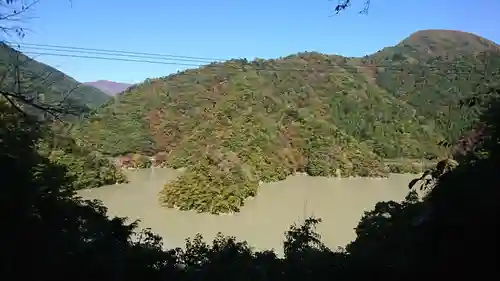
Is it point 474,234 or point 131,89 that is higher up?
point 131,89

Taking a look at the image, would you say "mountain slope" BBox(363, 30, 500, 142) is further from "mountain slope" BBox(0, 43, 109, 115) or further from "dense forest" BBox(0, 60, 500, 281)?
"mountain slope" BBox(0, 43, 109, 115)

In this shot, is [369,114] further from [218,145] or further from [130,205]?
[130,205]

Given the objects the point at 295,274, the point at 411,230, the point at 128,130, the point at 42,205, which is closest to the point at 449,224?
the point at 411,230

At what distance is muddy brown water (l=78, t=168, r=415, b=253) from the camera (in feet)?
44.2

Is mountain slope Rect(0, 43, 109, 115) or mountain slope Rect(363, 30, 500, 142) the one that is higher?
mountain slope Rect(363, 30, 500, 142)

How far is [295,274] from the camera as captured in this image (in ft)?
14.8

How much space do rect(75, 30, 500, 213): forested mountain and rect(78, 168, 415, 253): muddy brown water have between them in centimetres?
68

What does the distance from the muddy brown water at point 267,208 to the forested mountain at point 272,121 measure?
0.68 meters

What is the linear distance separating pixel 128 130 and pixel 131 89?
6783mm

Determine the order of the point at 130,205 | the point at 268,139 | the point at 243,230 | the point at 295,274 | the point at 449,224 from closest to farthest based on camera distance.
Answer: the point at 449,224 → the point at 295,274 → the point at 243,230 → the point at 130,205 → the point at 268,139

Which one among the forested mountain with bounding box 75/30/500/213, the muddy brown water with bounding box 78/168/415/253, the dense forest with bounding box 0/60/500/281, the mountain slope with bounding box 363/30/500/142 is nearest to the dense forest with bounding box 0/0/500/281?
the dense forest with bounding box 0/60/500/281

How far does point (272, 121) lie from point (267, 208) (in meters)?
8.47

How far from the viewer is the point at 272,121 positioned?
24266mm

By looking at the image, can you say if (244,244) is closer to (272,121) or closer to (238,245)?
(238,245)
